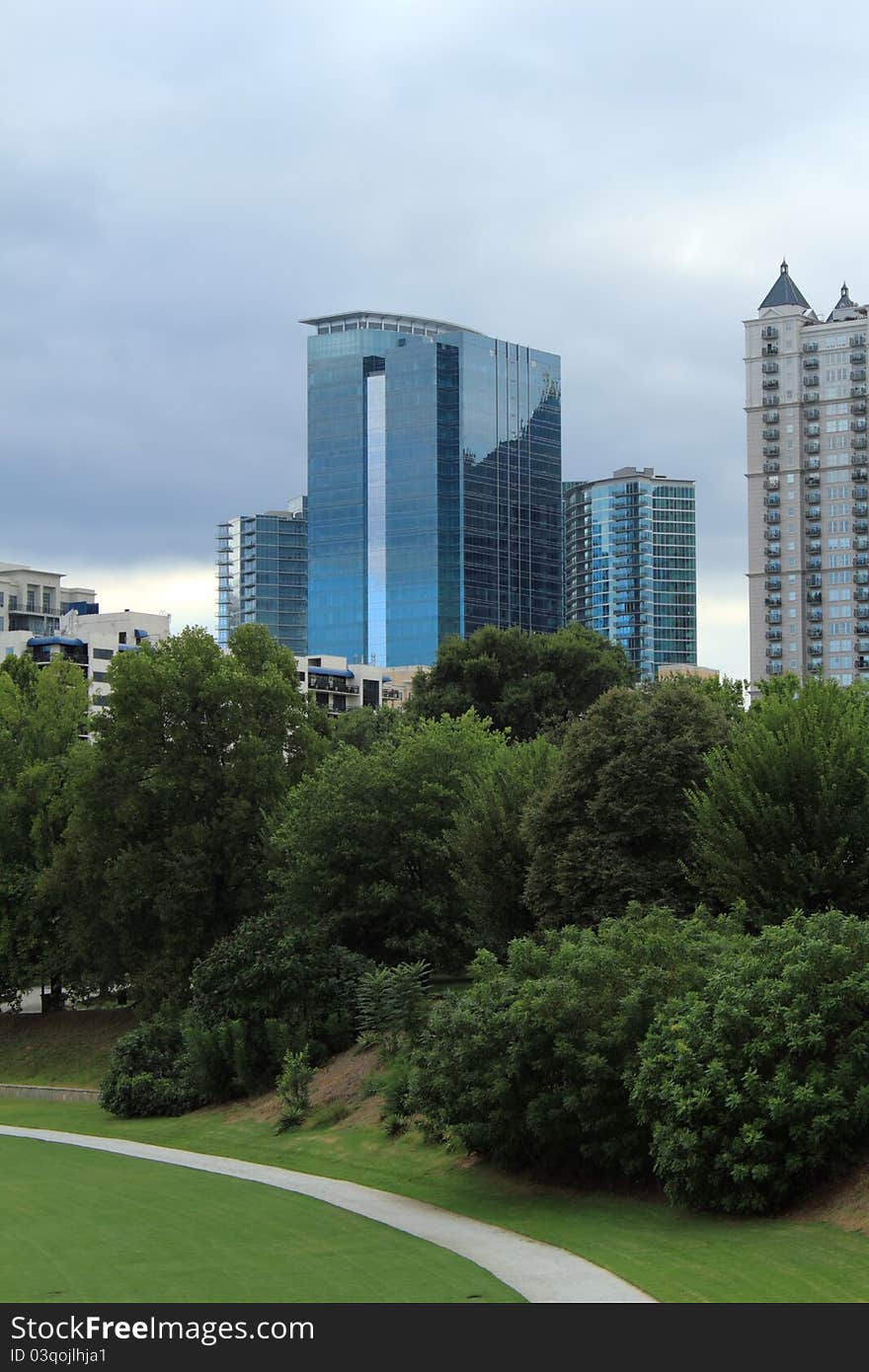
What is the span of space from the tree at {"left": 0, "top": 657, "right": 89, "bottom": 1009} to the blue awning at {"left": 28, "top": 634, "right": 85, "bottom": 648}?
85.3 m

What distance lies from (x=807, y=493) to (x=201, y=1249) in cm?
17588

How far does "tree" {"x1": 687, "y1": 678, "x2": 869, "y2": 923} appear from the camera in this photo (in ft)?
98.0

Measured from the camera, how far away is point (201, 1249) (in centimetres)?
2070

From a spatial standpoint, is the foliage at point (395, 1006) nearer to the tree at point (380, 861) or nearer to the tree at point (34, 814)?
the tree at point (380, 861)

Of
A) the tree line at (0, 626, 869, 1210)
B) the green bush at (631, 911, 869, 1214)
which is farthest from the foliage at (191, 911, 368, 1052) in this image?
the green bush at (631, 911, 869, 1214)

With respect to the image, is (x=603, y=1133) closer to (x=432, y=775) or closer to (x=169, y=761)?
(x=432, y=775)

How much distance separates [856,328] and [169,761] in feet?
501

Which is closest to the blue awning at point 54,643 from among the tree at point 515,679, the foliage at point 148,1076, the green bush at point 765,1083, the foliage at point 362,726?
the foliage at point 362,726

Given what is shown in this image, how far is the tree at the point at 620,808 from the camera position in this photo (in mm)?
34969

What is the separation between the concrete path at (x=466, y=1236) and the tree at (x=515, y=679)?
160ft

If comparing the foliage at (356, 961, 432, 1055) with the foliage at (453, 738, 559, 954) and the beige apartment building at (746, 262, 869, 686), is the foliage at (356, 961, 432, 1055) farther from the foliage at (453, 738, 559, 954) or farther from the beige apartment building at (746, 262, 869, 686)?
the beige apartment building at (746, 262, 869, 686)

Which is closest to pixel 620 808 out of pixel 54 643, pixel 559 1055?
pixel 559 1055

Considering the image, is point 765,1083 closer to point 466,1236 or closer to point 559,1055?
point 559,1055

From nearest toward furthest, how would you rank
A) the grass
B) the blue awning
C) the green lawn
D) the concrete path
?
the green lawn, the concrete path, the grass, the blue awning
